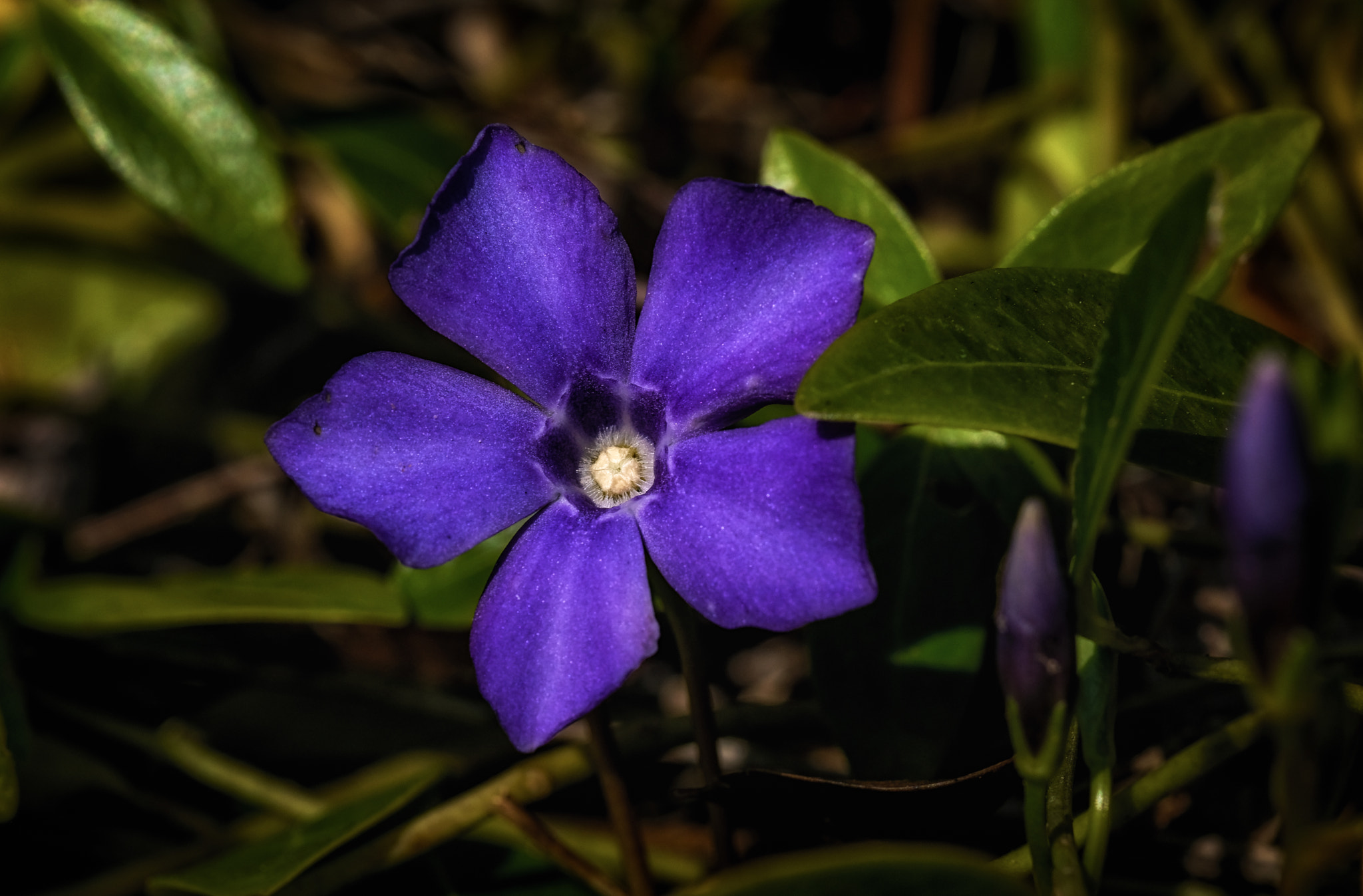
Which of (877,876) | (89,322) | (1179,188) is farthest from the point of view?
(89,322)

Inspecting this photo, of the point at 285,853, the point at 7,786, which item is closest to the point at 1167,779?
the point at 285,853

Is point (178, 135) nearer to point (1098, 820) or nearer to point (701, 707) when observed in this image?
point (701, 707)

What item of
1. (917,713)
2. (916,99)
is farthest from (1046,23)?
(917,713)

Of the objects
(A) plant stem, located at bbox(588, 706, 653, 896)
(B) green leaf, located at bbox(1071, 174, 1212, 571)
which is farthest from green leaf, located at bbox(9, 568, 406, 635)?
(B) green leaf, located at bbox(1071, 174, 1212, 571)

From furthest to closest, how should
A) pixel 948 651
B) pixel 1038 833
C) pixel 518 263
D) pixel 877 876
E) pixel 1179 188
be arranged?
pixel 1179 188 < pixel 948 651 < pixel 518 263 < pixel 1038 833 < pixel 877 876

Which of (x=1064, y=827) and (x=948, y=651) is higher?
(x=948, y=651)

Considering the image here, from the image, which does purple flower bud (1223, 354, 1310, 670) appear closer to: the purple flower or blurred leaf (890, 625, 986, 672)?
the purple flower

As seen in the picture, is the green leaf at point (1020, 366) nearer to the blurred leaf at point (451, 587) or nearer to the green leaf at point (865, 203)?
the green leaf at point (865, 203)

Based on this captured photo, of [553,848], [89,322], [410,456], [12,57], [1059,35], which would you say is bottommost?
[553,848]
